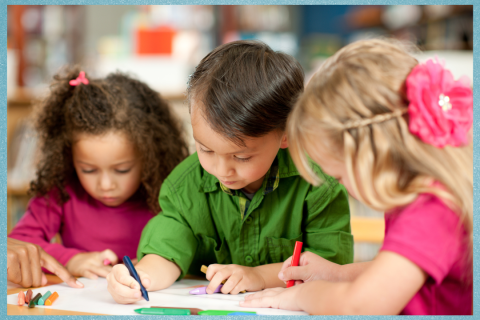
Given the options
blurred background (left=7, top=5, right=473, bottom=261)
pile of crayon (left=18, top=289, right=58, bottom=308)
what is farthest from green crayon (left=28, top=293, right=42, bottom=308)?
blurred background (left=7, top=5, right=473, bottom=261)

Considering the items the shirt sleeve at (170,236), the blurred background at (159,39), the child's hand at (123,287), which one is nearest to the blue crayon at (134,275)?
the child's hand at (123,287)

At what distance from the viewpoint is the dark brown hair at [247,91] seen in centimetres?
75

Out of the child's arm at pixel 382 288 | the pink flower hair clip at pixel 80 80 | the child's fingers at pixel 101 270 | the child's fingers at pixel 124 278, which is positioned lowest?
the child's fingers at pixel 101 270

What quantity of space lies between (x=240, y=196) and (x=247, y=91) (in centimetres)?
25

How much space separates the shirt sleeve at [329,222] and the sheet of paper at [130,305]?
213 mm

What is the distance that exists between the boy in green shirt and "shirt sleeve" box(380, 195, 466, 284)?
0.95 ft

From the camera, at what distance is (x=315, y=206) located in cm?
90

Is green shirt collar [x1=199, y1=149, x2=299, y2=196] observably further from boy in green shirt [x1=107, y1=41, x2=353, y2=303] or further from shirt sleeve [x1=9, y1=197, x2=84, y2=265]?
shirt sleeve [x1=9, y1=197, x2=84, y2=265]

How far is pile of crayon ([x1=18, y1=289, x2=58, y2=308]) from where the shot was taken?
2.30ft

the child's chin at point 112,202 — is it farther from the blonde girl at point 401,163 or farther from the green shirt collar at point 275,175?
the blonde girl at point 401,163

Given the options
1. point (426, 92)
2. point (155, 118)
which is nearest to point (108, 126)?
point (155, 118)

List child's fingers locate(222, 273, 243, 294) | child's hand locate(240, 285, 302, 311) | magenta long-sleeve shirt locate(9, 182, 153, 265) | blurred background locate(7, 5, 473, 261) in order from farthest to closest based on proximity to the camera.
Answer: blurred background locate(7, 5, 473, 261) < magenta long-sleeve shirt locate(9, 182, 153, 265) < child's fingers locate(222, 273, 243, 294) < child's hand locate(240, 285, 302, 311)

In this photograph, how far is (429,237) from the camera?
554 millimetres

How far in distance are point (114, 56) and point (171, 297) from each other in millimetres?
2979
